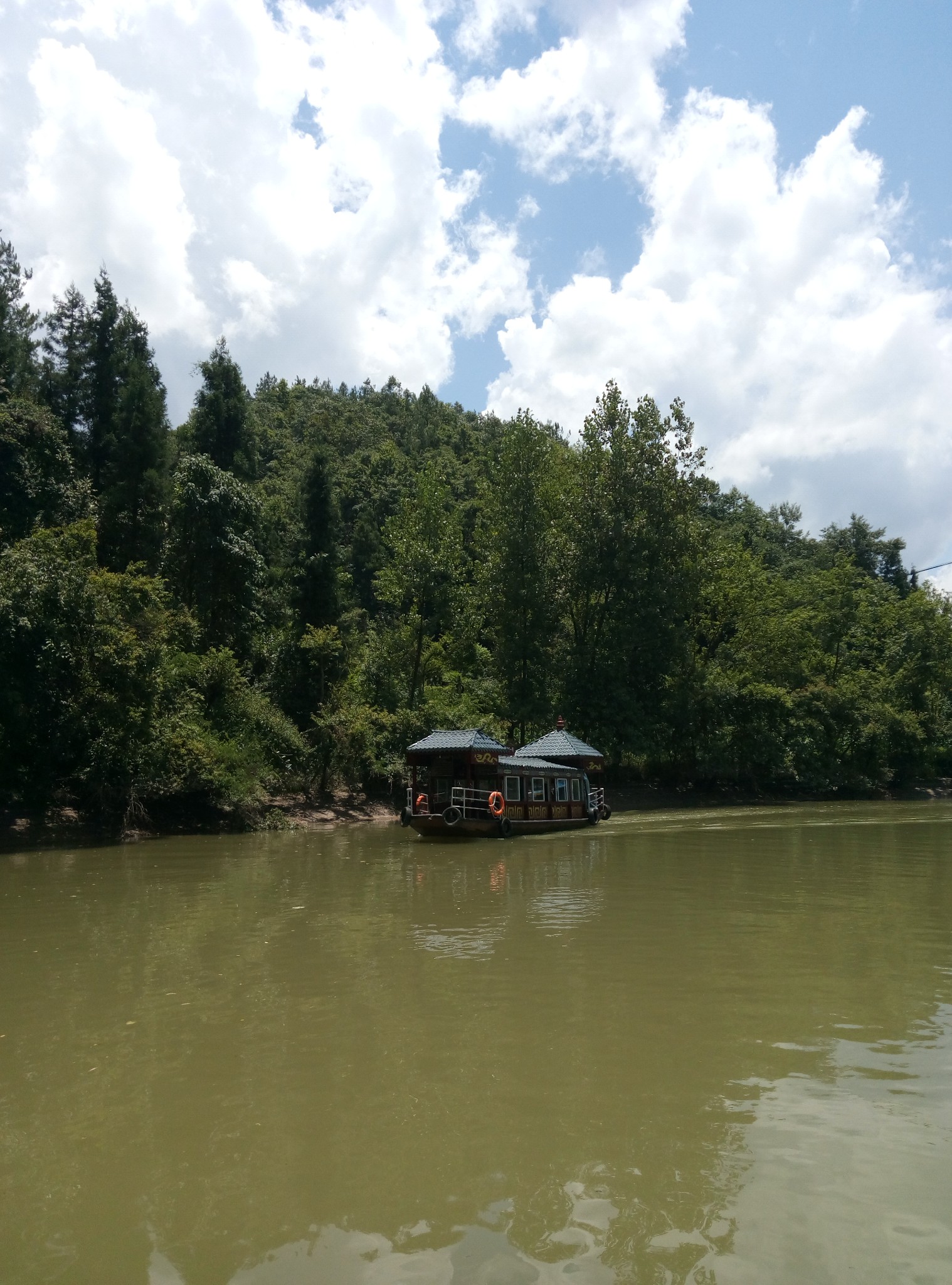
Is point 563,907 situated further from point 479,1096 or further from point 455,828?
point 455,828

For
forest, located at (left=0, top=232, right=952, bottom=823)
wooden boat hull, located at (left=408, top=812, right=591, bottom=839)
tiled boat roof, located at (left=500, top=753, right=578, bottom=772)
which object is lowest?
wooden boat hull, located at (left=408, top=812, right=591, bottom=839)

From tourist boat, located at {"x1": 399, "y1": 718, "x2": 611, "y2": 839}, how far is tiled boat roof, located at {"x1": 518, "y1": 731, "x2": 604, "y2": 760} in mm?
31

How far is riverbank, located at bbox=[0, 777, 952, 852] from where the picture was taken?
72.2 ft

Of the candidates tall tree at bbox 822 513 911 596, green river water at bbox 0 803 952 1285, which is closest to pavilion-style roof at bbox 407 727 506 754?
Result: green river water at bbox 0 803 952 1285

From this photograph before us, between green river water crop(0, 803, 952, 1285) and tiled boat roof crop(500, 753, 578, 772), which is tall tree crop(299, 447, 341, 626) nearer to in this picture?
tiled boat roof crop(500, 753, 578, 772)

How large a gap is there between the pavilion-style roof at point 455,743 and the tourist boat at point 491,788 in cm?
2

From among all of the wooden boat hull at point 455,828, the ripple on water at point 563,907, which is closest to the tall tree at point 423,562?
the wooden boat hull at point 455,828

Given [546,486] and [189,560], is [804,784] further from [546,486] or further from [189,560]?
[189,560]

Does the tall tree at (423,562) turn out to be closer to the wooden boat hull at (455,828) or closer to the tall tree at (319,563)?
the tall tree at (319,563)

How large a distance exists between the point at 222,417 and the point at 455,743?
2190 centimetres

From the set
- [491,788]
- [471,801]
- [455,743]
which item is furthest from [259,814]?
[491,788]

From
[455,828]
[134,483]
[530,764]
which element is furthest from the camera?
[134,483]

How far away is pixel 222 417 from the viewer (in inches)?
1537

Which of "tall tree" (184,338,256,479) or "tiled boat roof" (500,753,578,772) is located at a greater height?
"tall tree" (184,338,256,479)
